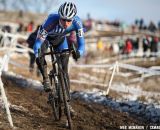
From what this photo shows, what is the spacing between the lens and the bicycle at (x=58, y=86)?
834cm

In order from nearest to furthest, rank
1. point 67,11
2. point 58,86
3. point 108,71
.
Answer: point 67,11 → point 58,86 → point 108,71

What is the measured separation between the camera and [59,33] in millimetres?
9180

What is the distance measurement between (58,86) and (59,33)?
3.68ft

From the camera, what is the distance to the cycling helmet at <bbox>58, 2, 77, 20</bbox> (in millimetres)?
8469

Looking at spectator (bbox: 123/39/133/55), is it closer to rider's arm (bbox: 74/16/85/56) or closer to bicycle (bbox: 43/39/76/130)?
bicycle (bbox: 43/39/76/130)

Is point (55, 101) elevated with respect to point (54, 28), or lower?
lower

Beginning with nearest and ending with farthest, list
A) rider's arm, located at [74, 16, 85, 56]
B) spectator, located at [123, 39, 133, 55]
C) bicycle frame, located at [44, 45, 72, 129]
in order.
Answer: bicycle frame, located at [44, 45, 72, 129] < rider's arm, located at [74, 16, 85, 56] < spectator, located at [123, 39, 133, 55]

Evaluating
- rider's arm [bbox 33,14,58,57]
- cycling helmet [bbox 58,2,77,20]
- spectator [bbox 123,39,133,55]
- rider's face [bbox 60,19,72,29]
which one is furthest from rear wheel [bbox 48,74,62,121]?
spectator [bbox 123,39,133,55]

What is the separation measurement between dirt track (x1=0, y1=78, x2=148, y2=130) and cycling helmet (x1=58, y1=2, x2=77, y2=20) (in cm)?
202

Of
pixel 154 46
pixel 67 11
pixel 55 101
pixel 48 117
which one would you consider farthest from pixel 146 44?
pixel 67 11

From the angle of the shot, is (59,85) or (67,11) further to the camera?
(59,85)

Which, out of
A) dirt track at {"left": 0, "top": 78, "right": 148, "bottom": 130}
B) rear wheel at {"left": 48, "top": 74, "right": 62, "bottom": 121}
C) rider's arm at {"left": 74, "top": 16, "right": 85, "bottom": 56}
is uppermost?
rider's arm at {"left": 74, "top": 16, "right": 85, "bottom": 56}

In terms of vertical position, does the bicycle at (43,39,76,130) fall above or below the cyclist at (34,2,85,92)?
below

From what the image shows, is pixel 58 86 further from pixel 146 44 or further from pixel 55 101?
pixel 146 44
